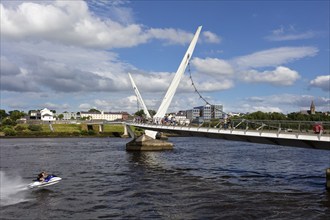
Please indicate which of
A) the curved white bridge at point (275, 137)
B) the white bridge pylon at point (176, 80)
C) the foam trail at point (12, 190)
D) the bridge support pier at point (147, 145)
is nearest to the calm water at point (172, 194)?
the foam trail at point (12, 190)

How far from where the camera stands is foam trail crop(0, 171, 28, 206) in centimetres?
2988

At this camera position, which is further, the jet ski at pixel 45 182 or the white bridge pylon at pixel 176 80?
the white bridge pylon at pixel 176 80

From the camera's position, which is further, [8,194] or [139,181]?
[139,181]

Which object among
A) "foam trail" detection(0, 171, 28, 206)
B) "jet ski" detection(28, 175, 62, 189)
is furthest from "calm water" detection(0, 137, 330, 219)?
"jet ski" detection(28, 175, 62, 189)

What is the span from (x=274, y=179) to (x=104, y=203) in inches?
737

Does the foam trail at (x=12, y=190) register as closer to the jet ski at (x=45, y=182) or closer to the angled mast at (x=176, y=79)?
the jet ski at (x=45, y=182)

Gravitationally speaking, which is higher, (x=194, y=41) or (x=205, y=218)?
(x=194, y=41)

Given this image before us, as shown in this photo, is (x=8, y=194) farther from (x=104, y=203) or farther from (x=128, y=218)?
(x=128, y=218)

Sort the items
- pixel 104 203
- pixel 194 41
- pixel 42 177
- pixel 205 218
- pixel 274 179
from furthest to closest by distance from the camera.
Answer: pixel 194 41 < pixel 274 179 < pixel 42 177 < pixel 104 203 < pixel 205 218

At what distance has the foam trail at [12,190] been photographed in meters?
29.9

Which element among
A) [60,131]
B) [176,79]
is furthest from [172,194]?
[60,131]

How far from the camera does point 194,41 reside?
7812cm

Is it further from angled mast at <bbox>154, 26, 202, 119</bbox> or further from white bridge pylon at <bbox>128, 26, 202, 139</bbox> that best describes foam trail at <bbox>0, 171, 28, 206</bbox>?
angled mast at <bbox>154, 26, 202, 119</bbox>

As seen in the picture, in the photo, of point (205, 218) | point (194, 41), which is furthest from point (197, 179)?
point (194, 41)
